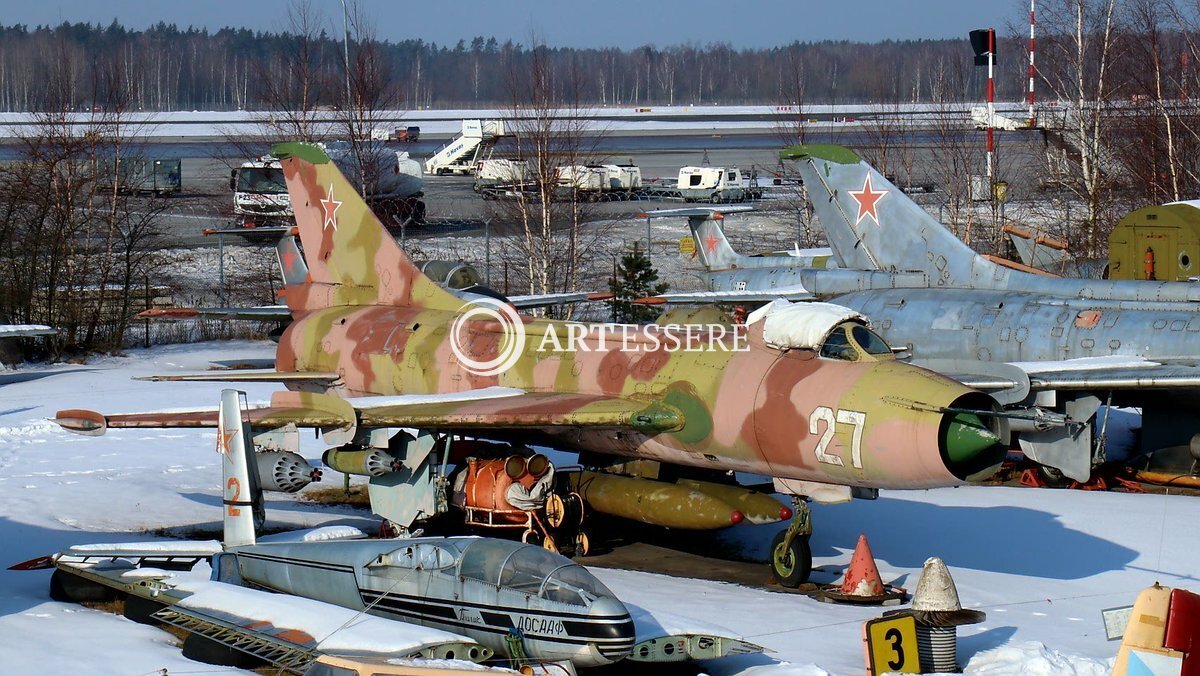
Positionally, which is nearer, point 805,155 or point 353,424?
point 353,424

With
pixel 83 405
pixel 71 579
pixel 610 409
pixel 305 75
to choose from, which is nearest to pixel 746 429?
pixel 610 409

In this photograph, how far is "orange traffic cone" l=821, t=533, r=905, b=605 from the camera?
13016 mm

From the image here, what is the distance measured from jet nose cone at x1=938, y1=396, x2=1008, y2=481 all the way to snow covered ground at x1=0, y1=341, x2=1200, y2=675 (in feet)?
4.65

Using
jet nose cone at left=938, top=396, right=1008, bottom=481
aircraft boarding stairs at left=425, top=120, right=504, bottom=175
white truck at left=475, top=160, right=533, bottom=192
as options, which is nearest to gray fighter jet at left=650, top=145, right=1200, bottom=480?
jet nose cone at left=938, top=396, right=1008, bottom=481

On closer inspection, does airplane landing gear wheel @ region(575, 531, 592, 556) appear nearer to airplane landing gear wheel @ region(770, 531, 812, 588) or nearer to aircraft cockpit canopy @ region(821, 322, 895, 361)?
airplane landing gear wheel @ region(770, 531, 812, 588)

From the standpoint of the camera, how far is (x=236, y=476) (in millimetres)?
12977

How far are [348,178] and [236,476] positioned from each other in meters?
20.2

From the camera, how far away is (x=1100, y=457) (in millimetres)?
18781

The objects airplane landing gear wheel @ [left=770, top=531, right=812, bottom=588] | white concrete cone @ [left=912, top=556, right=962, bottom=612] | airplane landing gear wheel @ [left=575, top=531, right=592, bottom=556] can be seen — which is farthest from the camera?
airplane landing gear wheel @ [left=575, top=531, right=592, bottom=556]

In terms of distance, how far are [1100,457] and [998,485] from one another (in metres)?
1.45

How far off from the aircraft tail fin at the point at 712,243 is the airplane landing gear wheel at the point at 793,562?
1538cm

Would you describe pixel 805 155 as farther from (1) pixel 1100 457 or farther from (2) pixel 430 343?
(2) pixel 430 343

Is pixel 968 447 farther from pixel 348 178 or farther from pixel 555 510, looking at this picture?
pixel 348 178

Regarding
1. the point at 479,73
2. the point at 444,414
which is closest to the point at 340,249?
the point at 444,414
